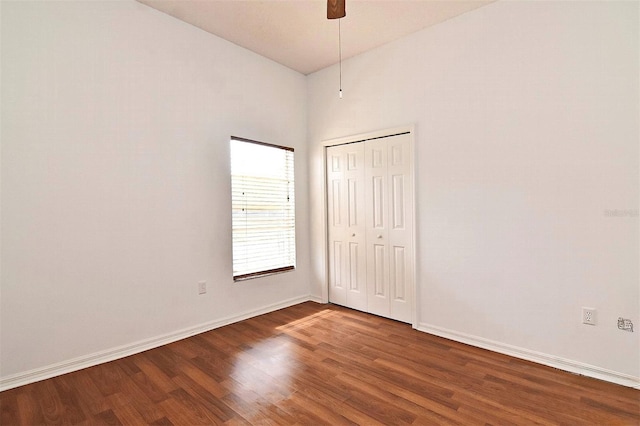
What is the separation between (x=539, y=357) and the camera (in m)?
2.64

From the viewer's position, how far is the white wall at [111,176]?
7.72 feet

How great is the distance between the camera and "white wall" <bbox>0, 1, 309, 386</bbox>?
235 centimetres

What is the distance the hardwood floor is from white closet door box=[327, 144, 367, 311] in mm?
1010

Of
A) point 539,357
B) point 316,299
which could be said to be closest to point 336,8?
point 539,357

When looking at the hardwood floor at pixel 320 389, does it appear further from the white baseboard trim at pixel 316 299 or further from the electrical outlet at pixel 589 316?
the white baseboard trim at pixel 316 299

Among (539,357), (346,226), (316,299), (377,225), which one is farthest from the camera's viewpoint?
(316,299)

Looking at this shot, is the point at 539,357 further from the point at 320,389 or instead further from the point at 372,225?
the point at 372,225

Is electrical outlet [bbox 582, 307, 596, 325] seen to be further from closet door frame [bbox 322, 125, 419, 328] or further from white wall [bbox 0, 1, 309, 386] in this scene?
white wall [bbox 0, 1, 309, 386]

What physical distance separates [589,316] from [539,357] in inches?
20.1

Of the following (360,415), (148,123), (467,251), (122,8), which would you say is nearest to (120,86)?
(148,123)

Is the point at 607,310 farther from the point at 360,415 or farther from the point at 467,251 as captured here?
the point at 360,415

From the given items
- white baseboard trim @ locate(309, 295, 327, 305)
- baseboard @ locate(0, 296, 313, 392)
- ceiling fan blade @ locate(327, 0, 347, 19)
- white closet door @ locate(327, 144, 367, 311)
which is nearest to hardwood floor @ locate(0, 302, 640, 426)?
baseboard @ locate(0, 296, 313, 392)

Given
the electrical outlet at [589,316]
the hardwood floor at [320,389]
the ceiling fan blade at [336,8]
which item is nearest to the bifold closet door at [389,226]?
the hardwood floor at [320,389]

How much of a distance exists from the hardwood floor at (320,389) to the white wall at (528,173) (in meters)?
0.35
